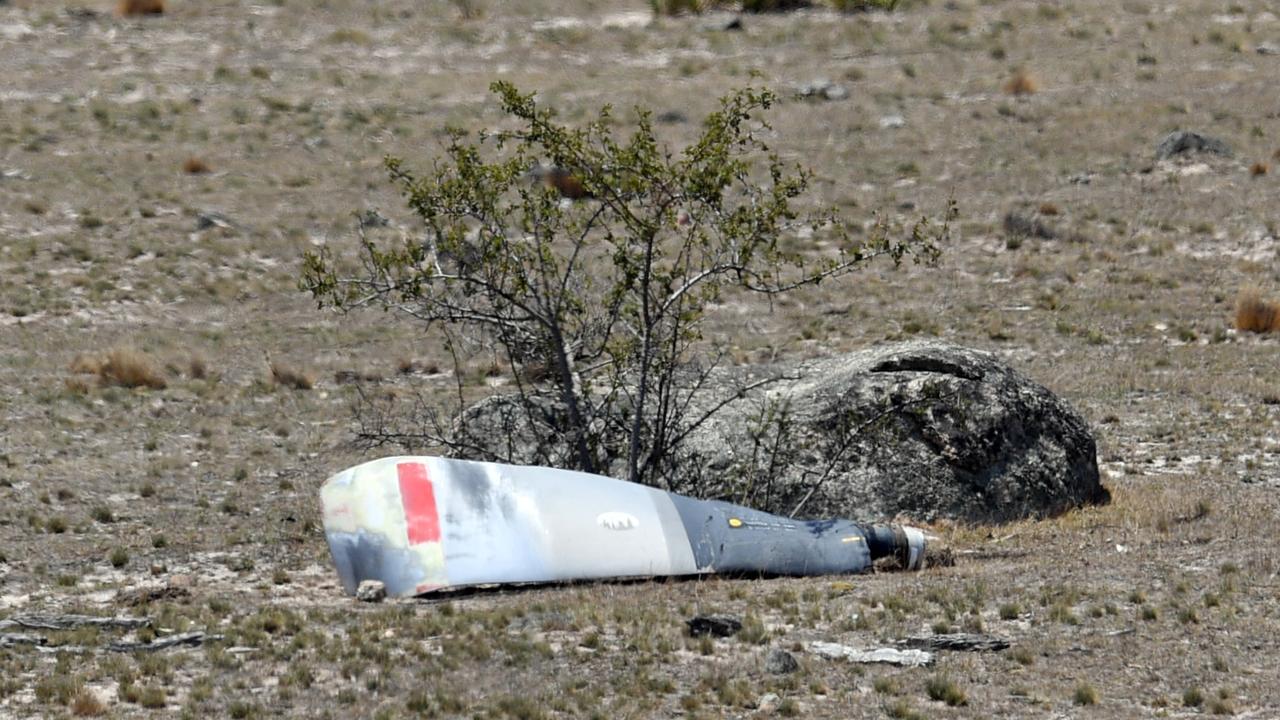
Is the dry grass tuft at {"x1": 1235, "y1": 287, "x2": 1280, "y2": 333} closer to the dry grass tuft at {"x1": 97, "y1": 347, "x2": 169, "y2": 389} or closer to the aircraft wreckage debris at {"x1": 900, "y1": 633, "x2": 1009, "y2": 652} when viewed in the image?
the dry grass tuft at {"x1": 97, "y1": 347, "x2": 169, "y2": 389}

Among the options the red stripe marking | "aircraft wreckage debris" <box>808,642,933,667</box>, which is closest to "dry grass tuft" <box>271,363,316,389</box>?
the red stripe marking

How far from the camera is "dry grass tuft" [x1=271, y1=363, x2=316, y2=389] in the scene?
950 inches

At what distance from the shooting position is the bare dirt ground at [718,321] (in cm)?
1202

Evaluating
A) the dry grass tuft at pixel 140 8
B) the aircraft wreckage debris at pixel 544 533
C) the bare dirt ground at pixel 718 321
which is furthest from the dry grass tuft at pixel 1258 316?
the dry grass tuft at pixel 140 8

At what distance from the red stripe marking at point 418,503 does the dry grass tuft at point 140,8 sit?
3314cm

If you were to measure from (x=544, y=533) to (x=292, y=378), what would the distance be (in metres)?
10.3

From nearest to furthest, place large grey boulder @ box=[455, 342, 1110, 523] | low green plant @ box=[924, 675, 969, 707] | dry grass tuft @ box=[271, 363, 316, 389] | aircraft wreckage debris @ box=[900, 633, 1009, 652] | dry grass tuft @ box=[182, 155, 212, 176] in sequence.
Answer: low green plant @ box=[924, 675, 969, 707] → aircraft wreckage debris @ box=[900, 633, 1009, 652] → large grey boulder @ box=[455, 342, 1110, 523] → dry grass tuft @ box=[271, 363, 316, 389] → dry grass tuft @ box=[182, 155, 212, 176]

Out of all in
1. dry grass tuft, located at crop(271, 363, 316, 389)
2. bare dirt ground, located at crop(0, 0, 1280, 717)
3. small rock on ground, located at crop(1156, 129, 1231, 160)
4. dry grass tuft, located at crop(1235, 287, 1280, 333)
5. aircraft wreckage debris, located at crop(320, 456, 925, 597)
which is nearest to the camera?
bare dirt ground, located at crop(0, 0, 1280, 717)

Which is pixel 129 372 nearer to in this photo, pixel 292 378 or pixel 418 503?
pixel 292 378

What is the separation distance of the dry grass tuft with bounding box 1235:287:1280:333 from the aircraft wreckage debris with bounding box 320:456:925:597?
40.2 ft

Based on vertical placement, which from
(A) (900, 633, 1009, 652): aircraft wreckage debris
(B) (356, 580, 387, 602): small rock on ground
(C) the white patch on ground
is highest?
(A) (900, 633, 1009, 652): aircraft wreckage debris

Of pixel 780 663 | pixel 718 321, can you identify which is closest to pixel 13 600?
pixel 780 663

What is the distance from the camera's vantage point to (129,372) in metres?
23.8

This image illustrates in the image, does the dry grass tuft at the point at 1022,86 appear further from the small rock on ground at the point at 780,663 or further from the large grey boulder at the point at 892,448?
the small rock on ground at the point at 780,663
